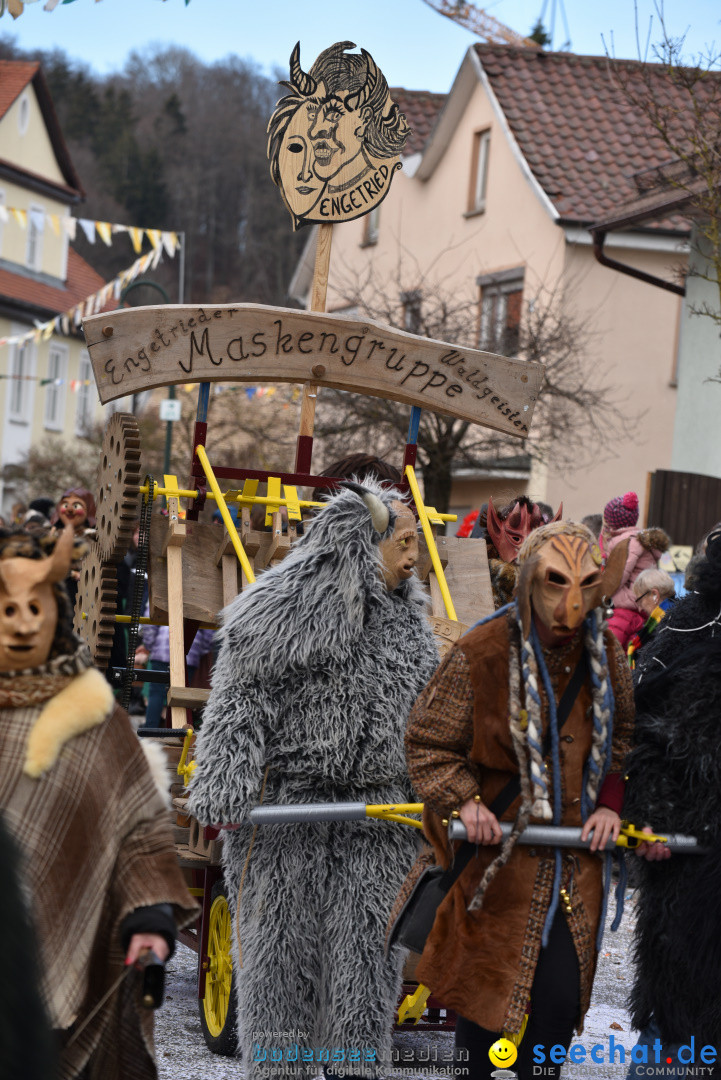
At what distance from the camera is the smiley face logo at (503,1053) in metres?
3.56

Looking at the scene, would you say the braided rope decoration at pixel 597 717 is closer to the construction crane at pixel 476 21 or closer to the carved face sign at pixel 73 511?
the carved face sign at pixel 73 511

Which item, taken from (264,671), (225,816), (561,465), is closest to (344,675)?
(264,671)

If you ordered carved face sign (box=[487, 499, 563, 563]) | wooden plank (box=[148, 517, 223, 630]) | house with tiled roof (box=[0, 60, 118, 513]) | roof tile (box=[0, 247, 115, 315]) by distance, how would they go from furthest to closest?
house with tiled roof (box=[0, 60, 118, 513])
roof tile (box=[0, 247, 115, 315])
carved face sign (box=[487, 499, 563, 563])
wooden plank (box=[148, 517, 223, 630])

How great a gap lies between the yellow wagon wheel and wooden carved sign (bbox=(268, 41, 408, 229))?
302cm

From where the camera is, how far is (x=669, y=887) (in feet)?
12.1

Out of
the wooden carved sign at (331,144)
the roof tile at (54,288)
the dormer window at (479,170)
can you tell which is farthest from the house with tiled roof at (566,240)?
the roof tile at (54,288)

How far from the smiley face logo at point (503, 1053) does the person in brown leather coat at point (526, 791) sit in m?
0.02

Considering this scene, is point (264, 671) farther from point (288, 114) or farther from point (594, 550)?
point (288, 114)

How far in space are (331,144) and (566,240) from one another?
14986 millimetres

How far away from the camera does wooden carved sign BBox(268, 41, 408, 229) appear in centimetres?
655

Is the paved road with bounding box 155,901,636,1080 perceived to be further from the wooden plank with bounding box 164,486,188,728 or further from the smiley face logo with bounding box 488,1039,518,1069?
the smiley face logo with bounding box 488,1039,518,1069

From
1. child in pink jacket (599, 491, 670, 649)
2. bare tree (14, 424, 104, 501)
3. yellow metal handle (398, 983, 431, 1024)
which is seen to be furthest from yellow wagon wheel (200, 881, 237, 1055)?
bare tree (14, 424, 104, 501)

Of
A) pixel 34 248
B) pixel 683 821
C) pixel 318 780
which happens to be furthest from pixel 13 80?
pixel 683 821

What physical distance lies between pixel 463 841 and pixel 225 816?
31.0 inches
